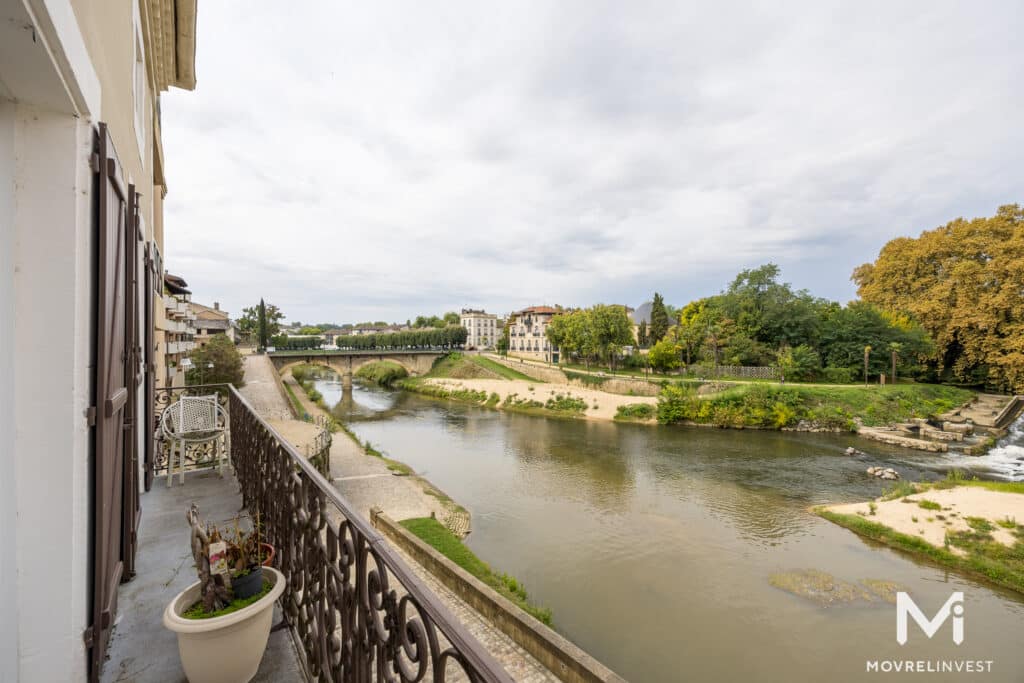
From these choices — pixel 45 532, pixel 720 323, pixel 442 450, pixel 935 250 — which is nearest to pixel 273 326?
pixel 442 450

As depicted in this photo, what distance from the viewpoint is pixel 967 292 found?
3177cm

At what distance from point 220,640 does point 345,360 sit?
4291cm

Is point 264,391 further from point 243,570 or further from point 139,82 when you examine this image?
point 243,570

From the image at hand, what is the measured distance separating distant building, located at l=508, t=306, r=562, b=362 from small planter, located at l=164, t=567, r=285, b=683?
5597 cm

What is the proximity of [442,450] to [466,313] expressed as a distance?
67563 millimetres

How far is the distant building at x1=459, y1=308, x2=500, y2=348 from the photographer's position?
87.6 m

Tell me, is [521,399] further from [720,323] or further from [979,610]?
[979,610]

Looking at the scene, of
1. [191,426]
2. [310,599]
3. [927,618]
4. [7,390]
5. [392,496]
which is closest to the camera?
[7,390]

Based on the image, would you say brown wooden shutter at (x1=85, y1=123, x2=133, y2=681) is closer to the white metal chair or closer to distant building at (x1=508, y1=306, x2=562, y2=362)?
the white metal chair

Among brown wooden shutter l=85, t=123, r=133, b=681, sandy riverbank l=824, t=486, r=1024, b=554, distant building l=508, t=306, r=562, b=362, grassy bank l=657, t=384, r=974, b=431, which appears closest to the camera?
brown wooden shutter l=85, t=123, r=133, b=681

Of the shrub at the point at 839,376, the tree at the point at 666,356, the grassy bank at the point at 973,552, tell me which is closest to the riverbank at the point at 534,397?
the tree at the point at 666,356

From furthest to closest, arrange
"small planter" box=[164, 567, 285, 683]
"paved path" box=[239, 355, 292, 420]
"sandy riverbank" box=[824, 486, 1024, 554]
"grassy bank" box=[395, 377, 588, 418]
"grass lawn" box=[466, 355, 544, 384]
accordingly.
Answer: "grass lawn" box=[466, 355, 544, 384]
"grassy bank" box=[395, 377, 588, 418]
"paved path" box=[239, 355, 292, 420]
"sandy riverbank" box=[824, 486, 1024, 554]
"small planter" box=[164, 567, 285, 683]

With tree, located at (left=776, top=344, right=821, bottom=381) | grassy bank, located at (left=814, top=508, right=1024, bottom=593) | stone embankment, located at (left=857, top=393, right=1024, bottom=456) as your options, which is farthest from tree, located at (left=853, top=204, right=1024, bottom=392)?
grassy bank, located at (left=814, top=508, right=1024, bottom=593)

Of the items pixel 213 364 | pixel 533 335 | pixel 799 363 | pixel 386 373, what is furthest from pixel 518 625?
pixel 533 335
